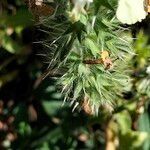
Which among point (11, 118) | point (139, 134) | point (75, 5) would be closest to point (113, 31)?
point (75, 5)

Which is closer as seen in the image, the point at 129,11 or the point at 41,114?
the point at 129,11

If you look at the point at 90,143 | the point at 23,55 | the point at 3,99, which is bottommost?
the point at 90,143

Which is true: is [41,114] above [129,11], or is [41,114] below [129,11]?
below

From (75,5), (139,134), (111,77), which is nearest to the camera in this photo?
(75,5)

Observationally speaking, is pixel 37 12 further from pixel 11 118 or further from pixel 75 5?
pixel 11 118

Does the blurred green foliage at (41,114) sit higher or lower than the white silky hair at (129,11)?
lower
